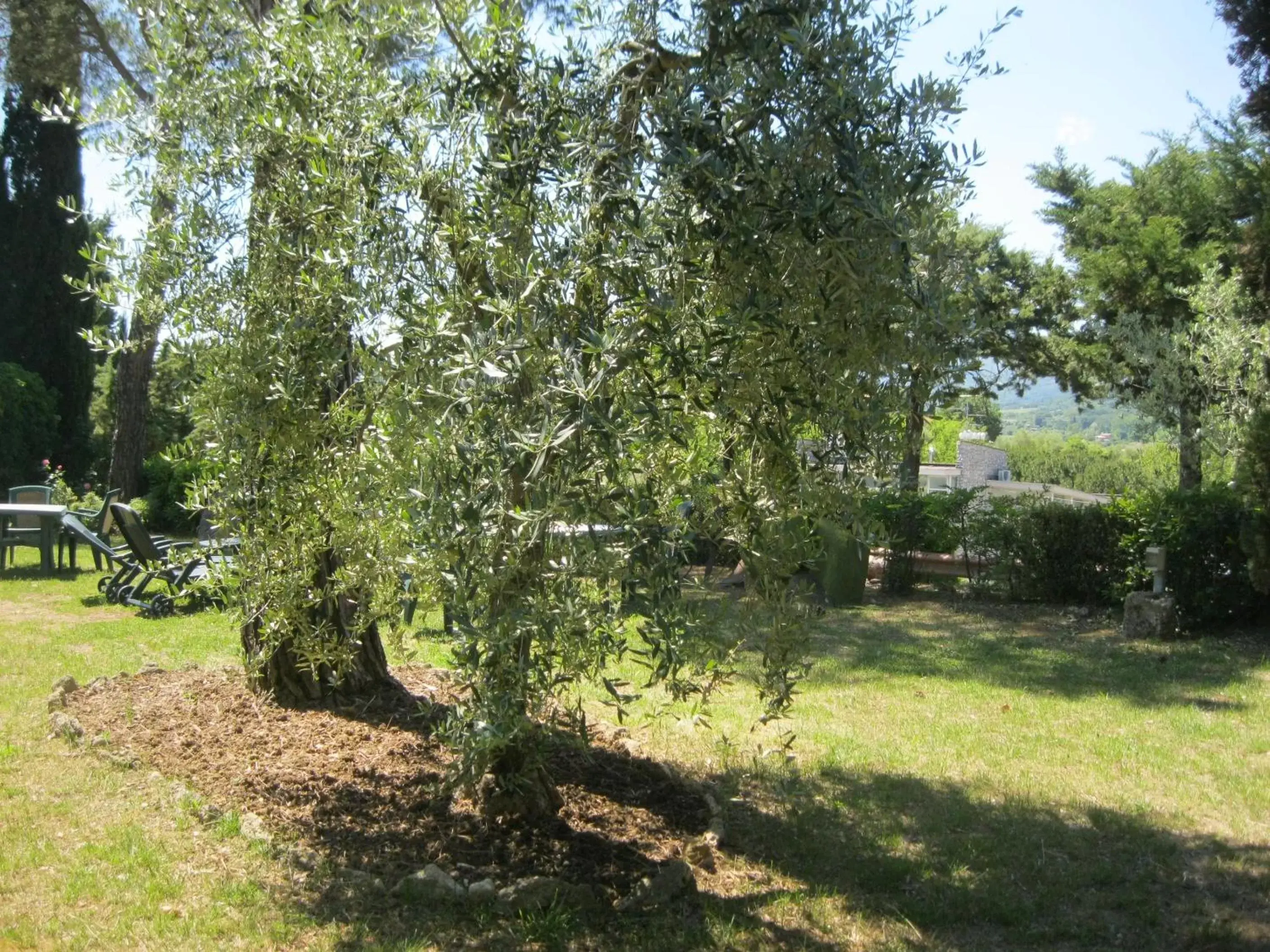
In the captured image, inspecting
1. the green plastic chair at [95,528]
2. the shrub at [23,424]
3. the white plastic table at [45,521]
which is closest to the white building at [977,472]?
the green plastic chair at [95,528]

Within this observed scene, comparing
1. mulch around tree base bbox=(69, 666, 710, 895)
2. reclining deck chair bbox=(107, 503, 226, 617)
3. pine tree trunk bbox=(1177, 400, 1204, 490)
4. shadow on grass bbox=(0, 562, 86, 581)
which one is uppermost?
pine tree trunk bbox=(1177, 400, 1204, 490)

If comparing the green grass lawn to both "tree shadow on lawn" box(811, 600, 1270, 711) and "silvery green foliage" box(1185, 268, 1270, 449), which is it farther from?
"silvery green foliage" box(1185, 268, 1270, 449)

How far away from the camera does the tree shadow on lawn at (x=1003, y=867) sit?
4.30 m

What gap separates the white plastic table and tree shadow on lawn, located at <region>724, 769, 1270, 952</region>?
10.7 metres

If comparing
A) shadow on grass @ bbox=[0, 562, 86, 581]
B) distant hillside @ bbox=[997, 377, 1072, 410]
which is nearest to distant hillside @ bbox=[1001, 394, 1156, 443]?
distant hillside @ bbox=[997, 377, 1072, 410]

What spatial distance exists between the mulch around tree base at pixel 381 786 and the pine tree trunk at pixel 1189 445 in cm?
1752

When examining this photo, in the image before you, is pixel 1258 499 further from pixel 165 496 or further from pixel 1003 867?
pixel 165 496

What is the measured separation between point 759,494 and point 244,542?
7.19 feet

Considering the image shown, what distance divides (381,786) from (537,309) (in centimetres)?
286

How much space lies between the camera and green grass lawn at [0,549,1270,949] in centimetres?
412

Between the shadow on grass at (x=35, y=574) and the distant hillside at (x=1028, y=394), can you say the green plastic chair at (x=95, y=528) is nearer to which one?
the shadow on grass at (x=35, y=574)

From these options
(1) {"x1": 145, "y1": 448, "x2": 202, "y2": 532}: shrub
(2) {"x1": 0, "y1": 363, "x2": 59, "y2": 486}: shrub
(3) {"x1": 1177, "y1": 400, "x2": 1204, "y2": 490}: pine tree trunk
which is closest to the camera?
(1) {"x1": 145, "y1": 448, "x2": 202, "y2": 532}: shrub

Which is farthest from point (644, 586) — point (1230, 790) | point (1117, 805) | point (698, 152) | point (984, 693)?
point (984, 693)

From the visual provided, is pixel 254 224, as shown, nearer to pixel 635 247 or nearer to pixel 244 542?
pixel 244 542
